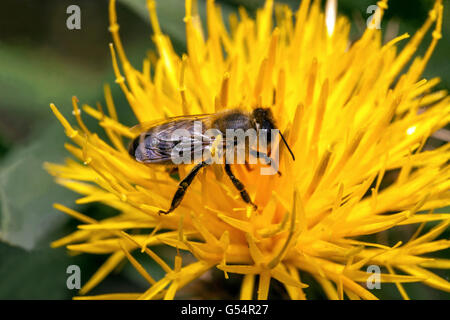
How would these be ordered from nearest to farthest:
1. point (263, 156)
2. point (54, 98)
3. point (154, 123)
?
1. point (263, 156)
2. point (154, 123)
3. point (54, 98)

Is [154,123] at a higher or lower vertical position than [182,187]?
higher

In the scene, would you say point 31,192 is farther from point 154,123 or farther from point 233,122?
point 233,122

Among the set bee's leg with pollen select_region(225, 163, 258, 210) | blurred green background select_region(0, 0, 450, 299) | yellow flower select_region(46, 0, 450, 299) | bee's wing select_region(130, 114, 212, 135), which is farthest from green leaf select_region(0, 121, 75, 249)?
bee's leg with pollen select_region(225, 163, 258, 210)

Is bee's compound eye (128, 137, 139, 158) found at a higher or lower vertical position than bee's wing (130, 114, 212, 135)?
lower

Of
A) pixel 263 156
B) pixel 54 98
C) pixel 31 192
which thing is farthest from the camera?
pixel 54 98

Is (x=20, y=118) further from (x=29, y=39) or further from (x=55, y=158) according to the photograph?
(x=55, y=158)

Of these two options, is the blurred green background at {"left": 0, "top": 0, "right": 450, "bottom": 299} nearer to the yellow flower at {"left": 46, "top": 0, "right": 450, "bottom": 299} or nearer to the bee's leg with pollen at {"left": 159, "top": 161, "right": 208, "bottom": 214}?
the yellow flower at {"left": 46, "top": 0, "right": 450, "bottom": 299}

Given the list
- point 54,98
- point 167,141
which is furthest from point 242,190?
point 54,98
